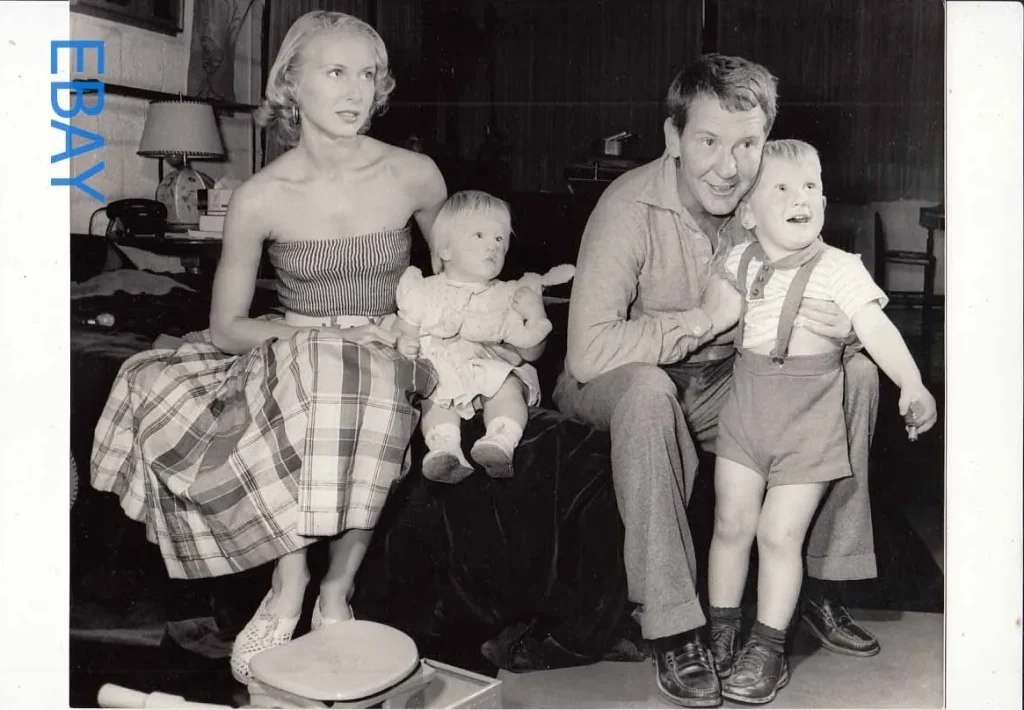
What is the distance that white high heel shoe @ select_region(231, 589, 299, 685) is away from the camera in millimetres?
1809

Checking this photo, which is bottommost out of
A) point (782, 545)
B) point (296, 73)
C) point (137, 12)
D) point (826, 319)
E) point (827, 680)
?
point (827, 680)

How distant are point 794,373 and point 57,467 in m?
1.30

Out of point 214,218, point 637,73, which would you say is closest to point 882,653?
point 637,73

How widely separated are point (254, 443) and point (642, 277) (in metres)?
0.74

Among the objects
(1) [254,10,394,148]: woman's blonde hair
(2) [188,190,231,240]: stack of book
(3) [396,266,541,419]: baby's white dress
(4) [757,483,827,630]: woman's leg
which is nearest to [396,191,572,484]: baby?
(3) [396,266,541,419]: baby's white dress

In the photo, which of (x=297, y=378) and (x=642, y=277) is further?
(x=642, y=277)

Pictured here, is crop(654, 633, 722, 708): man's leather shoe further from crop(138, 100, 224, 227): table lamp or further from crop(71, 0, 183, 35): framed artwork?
crop(71, 0, 183, 35): framed artwork

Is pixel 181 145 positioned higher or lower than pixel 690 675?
higher

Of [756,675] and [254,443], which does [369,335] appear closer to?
[254,443]

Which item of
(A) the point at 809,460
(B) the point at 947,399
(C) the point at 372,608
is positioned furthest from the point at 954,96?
(C) the point at 372,608

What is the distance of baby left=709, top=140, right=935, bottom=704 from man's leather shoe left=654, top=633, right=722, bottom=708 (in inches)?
1.5

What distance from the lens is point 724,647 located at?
5.88 feet

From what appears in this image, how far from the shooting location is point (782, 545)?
5.92ft

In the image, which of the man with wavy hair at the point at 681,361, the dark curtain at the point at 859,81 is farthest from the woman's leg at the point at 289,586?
the dark curtain at the point at 859,81
